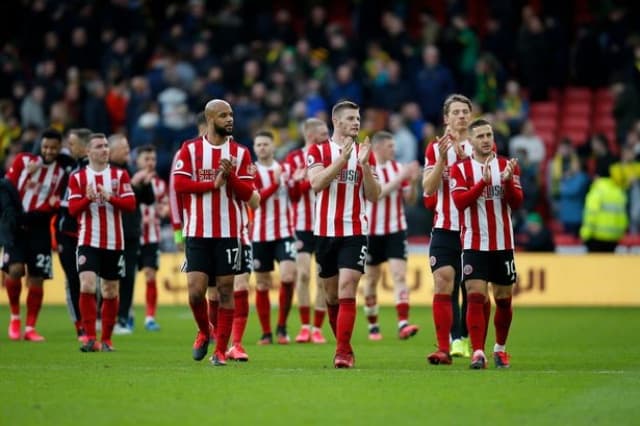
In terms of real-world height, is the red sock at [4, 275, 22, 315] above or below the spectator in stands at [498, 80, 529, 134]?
below

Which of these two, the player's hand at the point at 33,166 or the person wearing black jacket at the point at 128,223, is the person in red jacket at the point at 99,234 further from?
the player's hand at the point at 33,166

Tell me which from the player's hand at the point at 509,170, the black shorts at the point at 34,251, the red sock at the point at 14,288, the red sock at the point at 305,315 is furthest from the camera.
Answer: the red sock at the point at 14,288

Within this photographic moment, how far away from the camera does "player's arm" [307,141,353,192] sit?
12.6m

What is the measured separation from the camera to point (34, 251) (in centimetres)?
1709

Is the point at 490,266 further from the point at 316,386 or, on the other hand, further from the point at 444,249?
the point at 316,386

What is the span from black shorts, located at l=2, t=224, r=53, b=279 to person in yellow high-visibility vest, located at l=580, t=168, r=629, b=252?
10.1m

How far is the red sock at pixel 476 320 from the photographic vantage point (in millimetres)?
12703

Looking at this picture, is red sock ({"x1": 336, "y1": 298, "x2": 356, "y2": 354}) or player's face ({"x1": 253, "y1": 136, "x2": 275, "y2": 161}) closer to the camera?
red sock ({"x1": 336, "y1": 298, "x2": 356, "y2": 354})

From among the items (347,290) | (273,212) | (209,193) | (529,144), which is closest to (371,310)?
(273,212)

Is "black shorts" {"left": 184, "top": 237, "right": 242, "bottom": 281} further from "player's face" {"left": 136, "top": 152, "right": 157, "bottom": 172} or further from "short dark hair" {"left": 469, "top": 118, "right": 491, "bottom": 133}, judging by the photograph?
"player's face" {"left": 136, "top": 152, "right": 157, "bottom": 172}

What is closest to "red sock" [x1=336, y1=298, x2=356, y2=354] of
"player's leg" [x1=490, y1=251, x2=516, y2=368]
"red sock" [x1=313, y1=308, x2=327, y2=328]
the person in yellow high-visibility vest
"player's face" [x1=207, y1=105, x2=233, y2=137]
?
"player's leg" [x1=490, y1=251, x2=516, y2=368]

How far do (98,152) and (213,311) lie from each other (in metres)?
2.50

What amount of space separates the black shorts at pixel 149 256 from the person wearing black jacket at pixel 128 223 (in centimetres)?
96

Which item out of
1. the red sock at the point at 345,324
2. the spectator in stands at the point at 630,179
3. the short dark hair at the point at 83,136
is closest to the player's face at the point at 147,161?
the short dark hair at the point at 83,136
